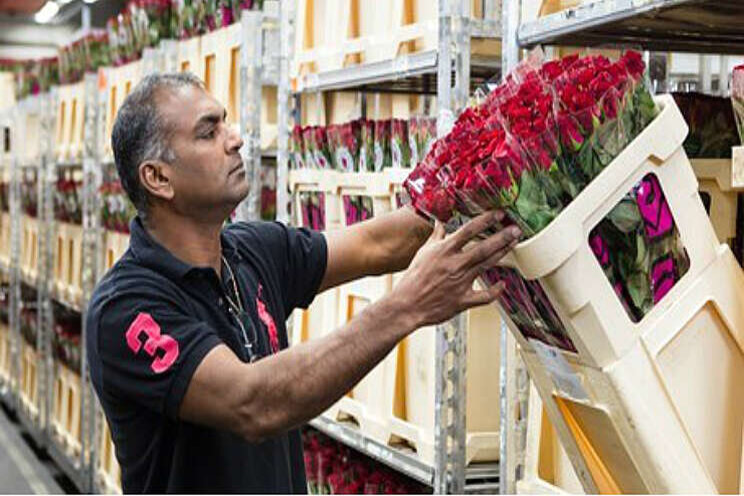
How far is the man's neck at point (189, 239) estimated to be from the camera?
2.45m

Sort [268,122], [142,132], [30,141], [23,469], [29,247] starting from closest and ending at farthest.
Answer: [142,132] → [268,122] → [23,469] → [29,247] → [30,141]

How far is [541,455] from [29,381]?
6984mm

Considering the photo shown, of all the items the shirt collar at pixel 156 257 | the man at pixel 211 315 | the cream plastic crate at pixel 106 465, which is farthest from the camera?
the cream plastic crate at pixel 106 465

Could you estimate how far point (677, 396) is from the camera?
1.60 meters

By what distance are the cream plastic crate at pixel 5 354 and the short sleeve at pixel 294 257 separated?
720cm

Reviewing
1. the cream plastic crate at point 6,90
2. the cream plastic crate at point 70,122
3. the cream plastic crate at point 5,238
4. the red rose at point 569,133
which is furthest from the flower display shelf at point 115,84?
the cream plastic crate at point 6,90

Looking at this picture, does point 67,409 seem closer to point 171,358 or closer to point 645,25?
point 171,358

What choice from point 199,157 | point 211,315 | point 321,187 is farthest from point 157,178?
point 321,187

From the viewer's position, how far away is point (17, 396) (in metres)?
8.88

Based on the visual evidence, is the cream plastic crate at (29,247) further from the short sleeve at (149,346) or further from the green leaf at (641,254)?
the green leaf at (641,254)

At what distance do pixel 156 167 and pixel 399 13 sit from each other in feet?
2.62

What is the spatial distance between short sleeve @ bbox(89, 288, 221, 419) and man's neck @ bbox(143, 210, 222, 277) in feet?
0.64

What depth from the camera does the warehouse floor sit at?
23.4ft

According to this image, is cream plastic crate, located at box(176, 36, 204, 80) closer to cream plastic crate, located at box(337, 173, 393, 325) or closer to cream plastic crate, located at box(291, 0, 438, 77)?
cream plastic crate, located at box(291, 0, 438, 77)
